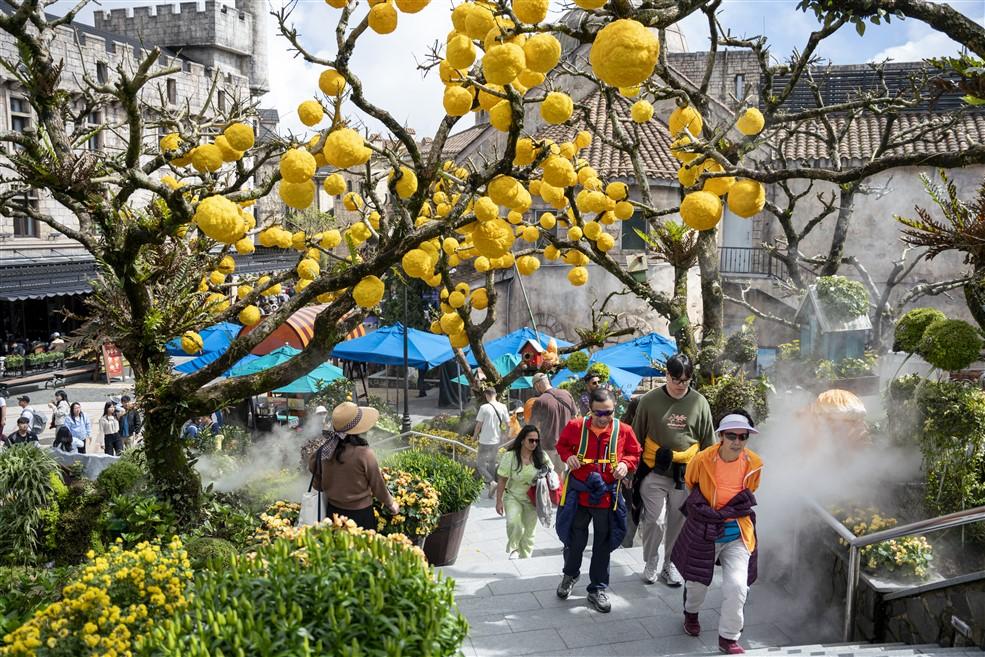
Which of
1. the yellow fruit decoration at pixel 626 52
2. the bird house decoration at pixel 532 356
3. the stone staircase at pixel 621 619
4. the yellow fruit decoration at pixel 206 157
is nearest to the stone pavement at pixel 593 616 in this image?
the stone staircase at pixel 621 619

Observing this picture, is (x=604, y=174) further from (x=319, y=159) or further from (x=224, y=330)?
(x=319, y=159)

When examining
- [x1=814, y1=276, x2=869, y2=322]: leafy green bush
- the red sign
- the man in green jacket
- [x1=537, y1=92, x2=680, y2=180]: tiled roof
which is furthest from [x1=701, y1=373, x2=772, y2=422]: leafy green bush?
the red sign

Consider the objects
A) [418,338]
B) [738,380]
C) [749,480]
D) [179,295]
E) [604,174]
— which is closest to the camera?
[749,480]

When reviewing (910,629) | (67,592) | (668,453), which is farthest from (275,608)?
(910,629)

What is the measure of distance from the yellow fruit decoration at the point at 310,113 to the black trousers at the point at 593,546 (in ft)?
10.8

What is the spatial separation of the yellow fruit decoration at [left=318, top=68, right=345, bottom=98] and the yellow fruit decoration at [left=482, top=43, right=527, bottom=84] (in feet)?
7.18

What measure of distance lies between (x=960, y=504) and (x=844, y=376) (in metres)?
2.83

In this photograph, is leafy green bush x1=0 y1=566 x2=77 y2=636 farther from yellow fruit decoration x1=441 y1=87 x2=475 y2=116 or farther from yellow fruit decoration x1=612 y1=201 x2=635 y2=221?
yellow fruit decoration x1=612 y1=201 x2=635 y2=221

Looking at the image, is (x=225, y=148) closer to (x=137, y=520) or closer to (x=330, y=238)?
(x=330, y=238)

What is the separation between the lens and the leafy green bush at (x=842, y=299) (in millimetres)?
9180

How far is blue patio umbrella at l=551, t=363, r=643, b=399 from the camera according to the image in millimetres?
14250

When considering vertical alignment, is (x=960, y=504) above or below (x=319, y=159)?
below

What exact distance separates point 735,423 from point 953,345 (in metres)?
2.91

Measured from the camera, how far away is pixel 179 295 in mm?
7160
